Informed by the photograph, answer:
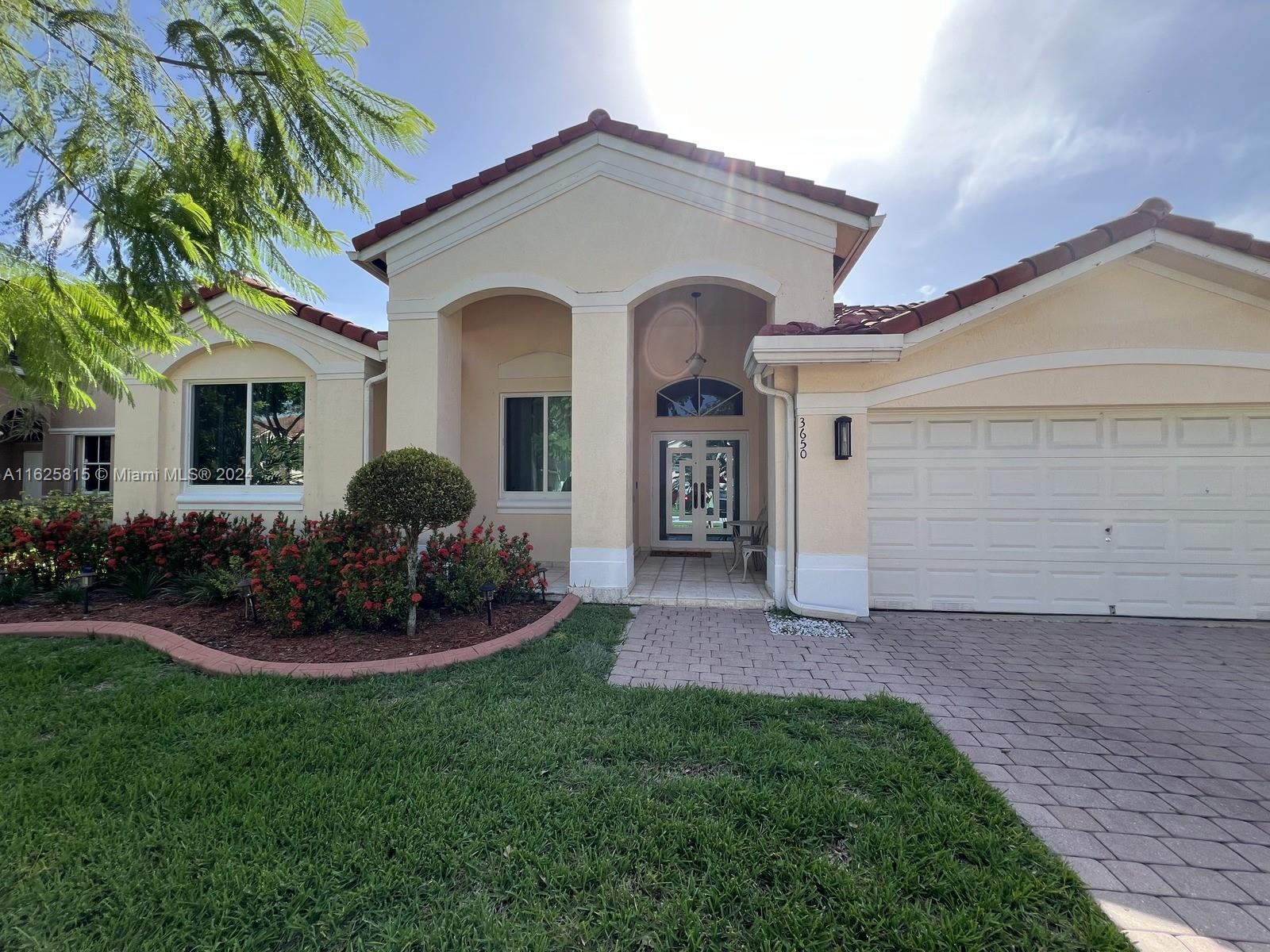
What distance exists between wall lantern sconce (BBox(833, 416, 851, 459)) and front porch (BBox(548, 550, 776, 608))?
7.34 ft

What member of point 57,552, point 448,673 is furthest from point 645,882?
point 57,552

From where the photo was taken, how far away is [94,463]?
1639cm

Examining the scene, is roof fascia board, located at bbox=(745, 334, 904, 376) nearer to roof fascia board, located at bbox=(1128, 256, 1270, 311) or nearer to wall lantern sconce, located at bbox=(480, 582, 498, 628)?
roof fascia board, located at bbox=(1128, 256, 1270, 311)

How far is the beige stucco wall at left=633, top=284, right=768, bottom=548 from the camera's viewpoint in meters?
10.4

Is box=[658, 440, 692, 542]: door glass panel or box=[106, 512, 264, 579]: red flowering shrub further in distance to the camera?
box=[658, 440, 692, 542]: door glass panel

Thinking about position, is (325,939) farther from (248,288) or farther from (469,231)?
(469,231)

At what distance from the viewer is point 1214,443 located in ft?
21.0

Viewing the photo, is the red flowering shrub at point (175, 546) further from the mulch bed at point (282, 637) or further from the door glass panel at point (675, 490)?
the door glass panel at point (675, 490)

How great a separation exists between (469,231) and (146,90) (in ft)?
12.4

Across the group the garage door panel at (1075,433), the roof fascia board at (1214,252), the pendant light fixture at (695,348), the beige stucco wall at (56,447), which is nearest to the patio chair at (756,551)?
the pendant light fixture at (695,348)

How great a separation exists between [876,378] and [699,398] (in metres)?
4.83

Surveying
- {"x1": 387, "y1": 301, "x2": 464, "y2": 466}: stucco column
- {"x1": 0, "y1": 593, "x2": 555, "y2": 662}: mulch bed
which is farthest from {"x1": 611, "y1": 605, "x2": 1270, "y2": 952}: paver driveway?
{"x1": 387, "y1": 301, "x2": 464, "y2": 466}: stucco column

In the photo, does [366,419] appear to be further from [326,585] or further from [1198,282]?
[1198,282]

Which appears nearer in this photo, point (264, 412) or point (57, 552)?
point (57, 552)
